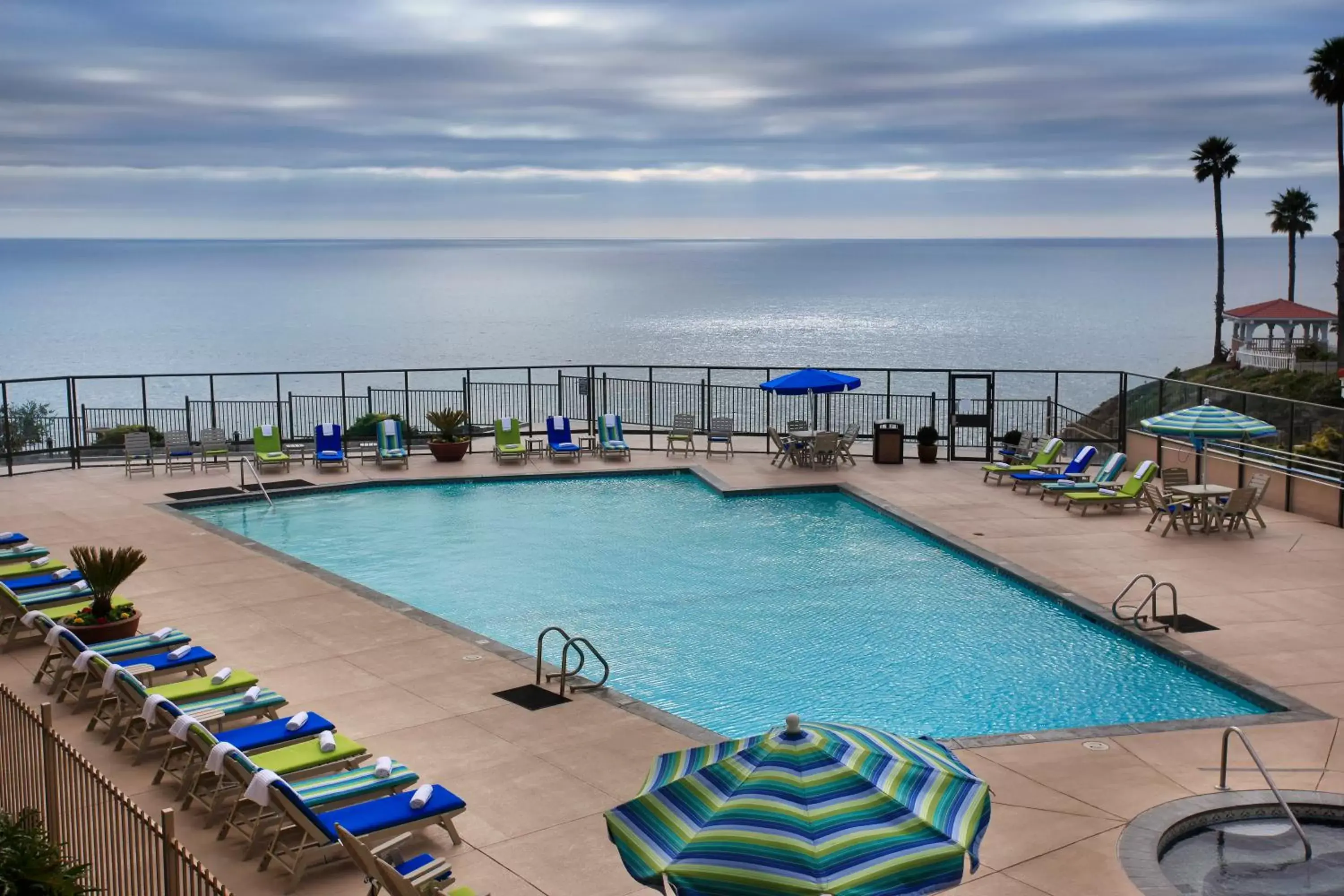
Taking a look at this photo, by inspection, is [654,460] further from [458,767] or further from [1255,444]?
[458,767]

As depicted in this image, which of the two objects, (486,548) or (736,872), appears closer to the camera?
(736,872)

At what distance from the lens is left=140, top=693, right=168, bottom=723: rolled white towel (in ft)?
28.3

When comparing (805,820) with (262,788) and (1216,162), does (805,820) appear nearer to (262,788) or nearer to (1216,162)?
(262,788)

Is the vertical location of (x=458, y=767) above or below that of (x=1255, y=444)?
below

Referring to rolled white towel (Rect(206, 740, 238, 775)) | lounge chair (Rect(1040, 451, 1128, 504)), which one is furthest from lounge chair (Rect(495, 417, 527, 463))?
rolled white towel (Rect(206, 740, 238, 775))

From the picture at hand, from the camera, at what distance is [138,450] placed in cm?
2191

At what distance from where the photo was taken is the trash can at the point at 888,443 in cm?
2289

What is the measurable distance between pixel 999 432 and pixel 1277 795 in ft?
166

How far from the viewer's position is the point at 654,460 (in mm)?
23672

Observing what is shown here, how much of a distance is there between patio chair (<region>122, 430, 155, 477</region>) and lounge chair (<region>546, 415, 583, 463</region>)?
6996 millimetres

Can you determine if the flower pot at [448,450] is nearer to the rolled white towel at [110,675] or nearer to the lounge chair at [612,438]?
the lounge chair at [612,438]

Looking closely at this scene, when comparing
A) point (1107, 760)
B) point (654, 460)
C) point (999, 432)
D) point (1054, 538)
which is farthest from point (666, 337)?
point (1107, 760)

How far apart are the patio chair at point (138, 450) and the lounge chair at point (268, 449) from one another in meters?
1.75

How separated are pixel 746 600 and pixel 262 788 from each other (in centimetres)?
819
